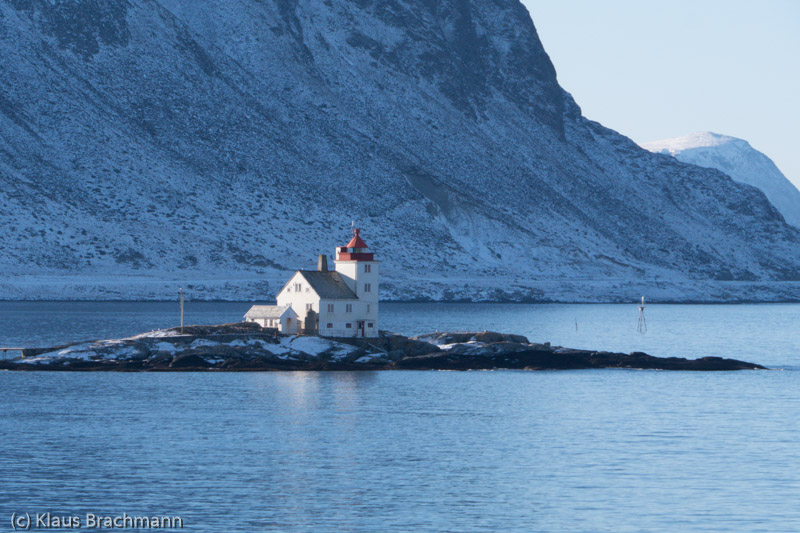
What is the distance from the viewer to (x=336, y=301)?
296 ft

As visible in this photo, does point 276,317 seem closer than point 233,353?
No

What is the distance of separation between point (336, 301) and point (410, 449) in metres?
32.0

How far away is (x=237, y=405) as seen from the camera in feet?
239

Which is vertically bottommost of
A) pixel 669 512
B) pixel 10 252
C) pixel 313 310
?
pixel 669 512

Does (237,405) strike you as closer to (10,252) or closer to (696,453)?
(696,453)

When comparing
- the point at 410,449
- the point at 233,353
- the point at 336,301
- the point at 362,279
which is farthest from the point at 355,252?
the point at 410,449

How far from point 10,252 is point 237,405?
120523 mm

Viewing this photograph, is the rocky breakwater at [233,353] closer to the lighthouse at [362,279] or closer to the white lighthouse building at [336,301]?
the white lighthouse building at [336,301]

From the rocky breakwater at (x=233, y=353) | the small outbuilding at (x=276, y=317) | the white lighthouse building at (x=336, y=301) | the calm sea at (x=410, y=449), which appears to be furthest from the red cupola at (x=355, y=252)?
the calm sea at (x=410, y=449)

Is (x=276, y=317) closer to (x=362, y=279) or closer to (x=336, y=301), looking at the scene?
(x=336, y=301)

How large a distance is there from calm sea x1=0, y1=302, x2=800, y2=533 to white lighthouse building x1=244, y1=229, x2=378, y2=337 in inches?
152

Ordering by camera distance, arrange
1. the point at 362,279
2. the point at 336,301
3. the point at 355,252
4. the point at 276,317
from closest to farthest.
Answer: the point at 336,301
the point at 362,279
the point at 276,317
the point at 355,252

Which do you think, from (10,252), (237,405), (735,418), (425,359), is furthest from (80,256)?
(735,418)

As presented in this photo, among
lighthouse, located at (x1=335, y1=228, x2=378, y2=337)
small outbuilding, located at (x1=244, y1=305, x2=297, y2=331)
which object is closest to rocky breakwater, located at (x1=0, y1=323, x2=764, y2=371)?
small outbuilding, located at (x1=244, y1=305, x2=297, y2=331)
